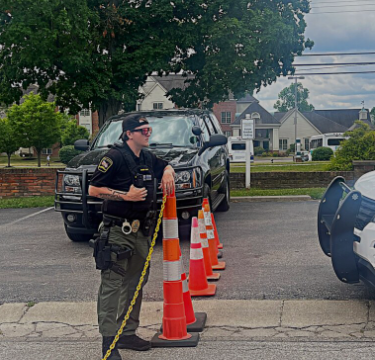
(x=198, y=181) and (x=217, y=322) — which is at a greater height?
(x=198, y=181)

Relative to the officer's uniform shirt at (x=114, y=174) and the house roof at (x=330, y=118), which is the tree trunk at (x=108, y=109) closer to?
the officer's uniform shirt at (x=114, y=174)

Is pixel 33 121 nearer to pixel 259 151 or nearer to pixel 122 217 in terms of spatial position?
pixel 259 151

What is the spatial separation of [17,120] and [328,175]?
3438 centimetres

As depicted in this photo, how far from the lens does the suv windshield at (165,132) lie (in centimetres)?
955

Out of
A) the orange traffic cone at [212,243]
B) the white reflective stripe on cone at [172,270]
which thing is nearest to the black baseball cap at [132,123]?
the white reflective stripe on cone at [172,270]

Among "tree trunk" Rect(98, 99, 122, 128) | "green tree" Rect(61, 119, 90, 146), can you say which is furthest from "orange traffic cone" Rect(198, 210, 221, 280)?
"green tree" Rect(61, 119, 90, 146)

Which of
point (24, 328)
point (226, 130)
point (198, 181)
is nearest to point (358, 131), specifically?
point (198, 181)

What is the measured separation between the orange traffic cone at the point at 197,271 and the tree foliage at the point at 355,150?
41.5ft

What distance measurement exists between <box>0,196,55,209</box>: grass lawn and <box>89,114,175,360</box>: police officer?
10.1 m

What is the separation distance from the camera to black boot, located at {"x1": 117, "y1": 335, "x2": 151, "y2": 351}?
182 inches

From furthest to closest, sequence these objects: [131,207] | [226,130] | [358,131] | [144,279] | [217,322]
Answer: [226,130]
[358,131]
[217,322]
[144,279]
[131,207]

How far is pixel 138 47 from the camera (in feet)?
53.0

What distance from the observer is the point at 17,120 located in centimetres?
4588

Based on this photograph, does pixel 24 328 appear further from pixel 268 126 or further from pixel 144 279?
pixel 268 126
